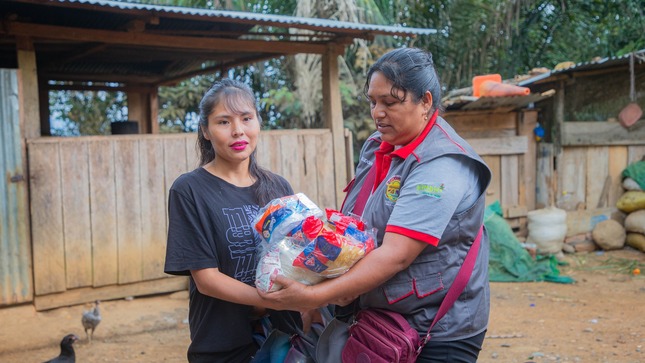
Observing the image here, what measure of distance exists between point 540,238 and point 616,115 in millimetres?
2597

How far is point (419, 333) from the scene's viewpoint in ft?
6.47

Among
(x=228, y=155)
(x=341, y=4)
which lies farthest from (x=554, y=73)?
(x=228, y=155)

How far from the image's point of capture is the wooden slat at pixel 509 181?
378 inches

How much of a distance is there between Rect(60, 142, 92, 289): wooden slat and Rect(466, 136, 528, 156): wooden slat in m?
5.61

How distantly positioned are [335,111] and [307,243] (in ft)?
18.2

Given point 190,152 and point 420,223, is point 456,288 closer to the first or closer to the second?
point 420,223

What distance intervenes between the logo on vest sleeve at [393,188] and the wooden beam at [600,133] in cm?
842

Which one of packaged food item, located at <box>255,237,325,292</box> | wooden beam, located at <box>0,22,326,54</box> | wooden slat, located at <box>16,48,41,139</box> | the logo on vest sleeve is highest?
wooden beam, located at <box>0,22,326,54</box>

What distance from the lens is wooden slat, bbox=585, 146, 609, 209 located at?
388 inches

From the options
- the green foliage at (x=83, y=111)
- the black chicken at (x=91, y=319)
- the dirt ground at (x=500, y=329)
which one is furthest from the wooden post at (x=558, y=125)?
the green foliage at (x=83, y=111)

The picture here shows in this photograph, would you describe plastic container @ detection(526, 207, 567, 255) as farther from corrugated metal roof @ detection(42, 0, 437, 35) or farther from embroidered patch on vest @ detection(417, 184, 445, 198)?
embroidered patch on vest @ detection(417, 184, 445, 198)

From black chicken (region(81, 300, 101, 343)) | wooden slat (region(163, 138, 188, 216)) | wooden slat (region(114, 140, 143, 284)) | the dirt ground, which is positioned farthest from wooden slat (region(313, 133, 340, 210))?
black chicken (region(81, 300, 101, 343))

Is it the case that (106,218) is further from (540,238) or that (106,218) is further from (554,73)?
(554,73)

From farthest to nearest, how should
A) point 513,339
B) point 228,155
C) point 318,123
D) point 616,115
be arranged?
point 318,123 → point 616,115 → point 513,339 → point 228,155
